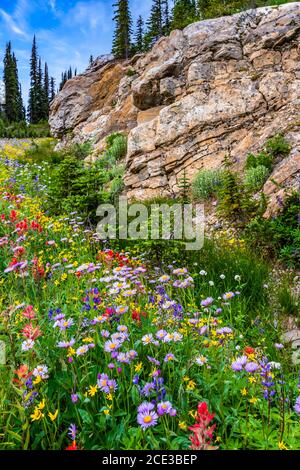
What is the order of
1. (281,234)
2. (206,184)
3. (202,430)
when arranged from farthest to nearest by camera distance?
(206,184)
(281,234)
(202,430)

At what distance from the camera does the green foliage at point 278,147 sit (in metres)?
7.95

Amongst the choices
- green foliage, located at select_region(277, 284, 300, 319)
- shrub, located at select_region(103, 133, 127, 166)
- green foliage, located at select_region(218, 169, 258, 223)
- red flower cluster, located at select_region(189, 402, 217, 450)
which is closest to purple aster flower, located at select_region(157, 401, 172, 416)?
red flower cluster, located at select_region(189, 402, 217, 450)

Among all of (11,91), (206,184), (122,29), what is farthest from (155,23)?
(206,184)

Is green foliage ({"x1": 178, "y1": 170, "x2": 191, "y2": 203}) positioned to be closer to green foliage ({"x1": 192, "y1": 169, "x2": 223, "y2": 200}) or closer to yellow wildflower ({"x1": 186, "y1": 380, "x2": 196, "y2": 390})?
green foliage ({"x1": 192, "y1": 169, "x2": 223, "y2": 200})

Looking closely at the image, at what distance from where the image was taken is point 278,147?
8047 millimetres

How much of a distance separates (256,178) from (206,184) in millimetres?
1479

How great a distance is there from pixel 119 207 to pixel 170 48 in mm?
9771

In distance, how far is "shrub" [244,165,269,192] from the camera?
759cm

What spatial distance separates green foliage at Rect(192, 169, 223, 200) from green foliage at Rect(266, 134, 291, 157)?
131cm

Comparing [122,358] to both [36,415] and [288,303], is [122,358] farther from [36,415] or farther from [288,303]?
[288,303]

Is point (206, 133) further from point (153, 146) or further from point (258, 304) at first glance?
point (258, 304)

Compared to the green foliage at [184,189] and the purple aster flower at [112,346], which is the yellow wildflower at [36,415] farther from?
the green foliage at [184,189]

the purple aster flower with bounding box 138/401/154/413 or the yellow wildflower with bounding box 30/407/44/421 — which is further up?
the purple aster flower with bounding box 138/401/154/413

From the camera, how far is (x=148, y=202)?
8969 mm
